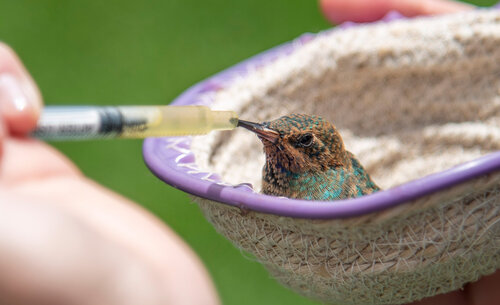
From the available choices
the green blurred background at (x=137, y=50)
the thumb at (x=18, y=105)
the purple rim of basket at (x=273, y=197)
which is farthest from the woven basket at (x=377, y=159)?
the green blurred background at (x=137, y=50)

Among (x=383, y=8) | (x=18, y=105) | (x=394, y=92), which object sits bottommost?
(x=394, y=92)

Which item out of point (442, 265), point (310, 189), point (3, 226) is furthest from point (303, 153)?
point (3, 226)

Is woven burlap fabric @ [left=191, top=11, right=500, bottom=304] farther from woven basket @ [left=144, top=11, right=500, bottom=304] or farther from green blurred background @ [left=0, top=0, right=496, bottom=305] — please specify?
green blurred background @ [left=0, top=0, right=496, bottom=305]

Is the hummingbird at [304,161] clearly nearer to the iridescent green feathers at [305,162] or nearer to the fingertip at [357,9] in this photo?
the iridescent green feathers at [305,162]

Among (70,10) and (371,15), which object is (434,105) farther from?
(70,10)

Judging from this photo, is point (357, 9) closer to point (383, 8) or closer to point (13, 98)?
point (383, 8)

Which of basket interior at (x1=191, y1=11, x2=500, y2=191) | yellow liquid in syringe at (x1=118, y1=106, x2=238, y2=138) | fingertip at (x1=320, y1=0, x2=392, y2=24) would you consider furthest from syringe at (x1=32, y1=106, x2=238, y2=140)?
fingertip at (x1=320, y1=0, x2=392, y2=24)

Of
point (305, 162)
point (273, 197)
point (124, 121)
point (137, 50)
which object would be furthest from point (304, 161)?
point (137, 50)
